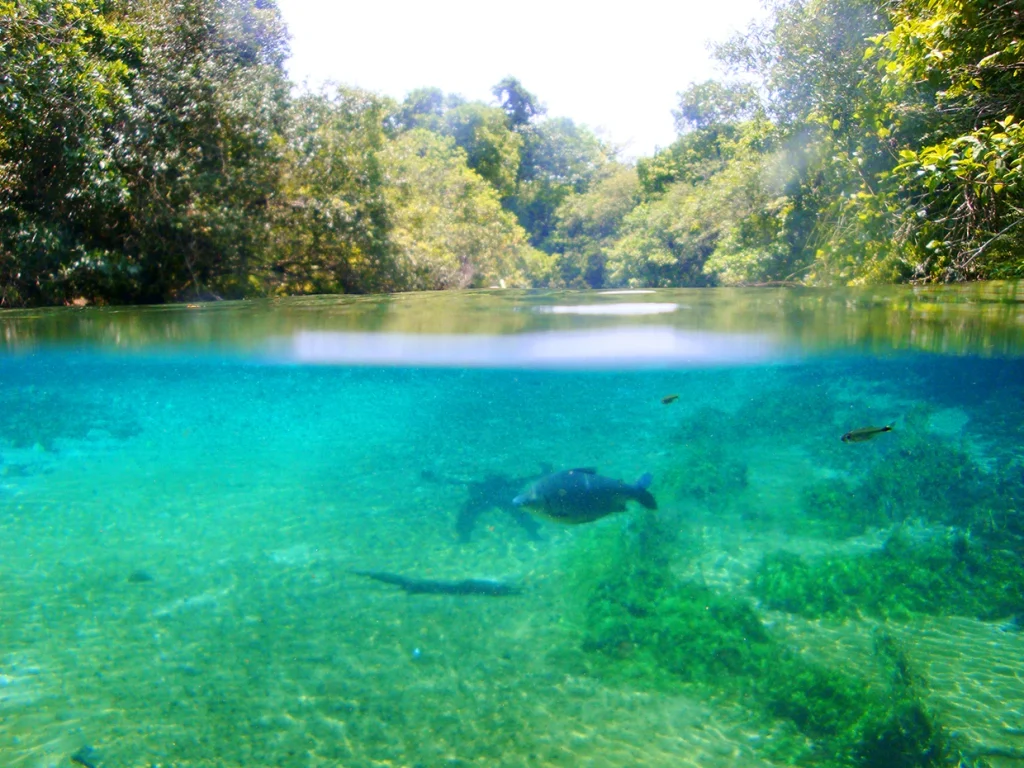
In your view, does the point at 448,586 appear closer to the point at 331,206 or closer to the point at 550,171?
the point at 331,206

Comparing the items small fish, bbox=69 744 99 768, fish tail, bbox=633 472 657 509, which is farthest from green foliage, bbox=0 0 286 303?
fish tail, bbox=633 472 657 509

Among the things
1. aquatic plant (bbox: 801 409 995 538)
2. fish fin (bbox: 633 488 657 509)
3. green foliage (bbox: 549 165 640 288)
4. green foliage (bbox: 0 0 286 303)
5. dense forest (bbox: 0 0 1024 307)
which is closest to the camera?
fish fin (bbox: 633 488 657 509)

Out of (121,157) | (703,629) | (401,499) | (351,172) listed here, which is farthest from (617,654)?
(351,172)

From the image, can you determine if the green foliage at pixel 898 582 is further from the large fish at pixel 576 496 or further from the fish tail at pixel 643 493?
the large fish at pixel 576 496

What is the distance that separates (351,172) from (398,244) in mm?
2704

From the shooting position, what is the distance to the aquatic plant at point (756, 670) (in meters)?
4.52

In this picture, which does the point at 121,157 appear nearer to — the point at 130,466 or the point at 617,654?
the point at 130,466

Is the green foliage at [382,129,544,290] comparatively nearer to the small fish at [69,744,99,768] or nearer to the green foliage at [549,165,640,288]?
the green foliage at [549,165,640,288]

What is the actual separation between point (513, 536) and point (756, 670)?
3290 mm

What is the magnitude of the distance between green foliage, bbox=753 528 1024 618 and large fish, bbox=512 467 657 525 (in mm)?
2049

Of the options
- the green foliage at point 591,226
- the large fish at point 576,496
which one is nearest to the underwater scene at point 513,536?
the large fish at point 576,496

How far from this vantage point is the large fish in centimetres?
570

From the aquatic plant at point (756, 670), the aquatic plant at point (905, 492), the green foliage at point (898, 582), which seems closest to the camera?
the aquatic plant at point (756, 670)

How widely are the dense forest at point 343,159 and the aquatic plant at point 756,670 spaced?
529 centimetres
